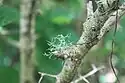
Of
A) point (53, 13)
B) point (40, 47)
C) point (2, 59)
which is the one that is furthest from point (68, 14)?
point (2, 59)

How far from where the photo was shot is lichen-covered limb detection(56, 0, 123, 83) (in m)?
0.53

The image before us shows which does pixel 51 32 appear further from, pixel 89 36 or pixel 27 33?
pixel 89 36

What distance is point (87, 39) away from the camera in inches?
21.6

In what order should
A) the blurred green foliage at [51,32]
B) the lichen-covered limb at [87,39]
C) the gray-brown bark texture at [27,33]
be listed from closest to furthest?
the lichen-covered limb at [87,39]
the gray-brown bark texture at [27,33]
the blurred green foliage at [51,32]

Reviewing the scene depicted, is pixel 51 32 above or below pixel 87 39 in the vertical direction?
below

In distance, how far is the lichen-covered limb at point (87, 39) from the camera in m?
0.53

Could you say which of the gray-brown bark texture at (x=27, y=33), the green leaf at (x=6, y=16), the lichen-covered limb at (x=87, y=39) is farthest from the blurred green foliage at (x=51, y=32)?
the lichen-covered limb at (x=87, y=39)

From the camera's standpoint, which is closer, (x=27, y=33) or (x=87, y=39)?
(x=87, y=39)

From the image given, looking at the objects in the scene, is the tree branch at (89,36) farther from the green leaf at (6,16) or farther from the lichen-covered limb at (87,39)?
the green leaf at (6,16)

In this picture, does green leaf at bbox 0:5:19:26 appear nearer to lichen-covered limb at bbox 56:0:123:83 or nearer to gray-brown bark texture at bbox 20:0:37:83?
gray-brown bark texture at bbox 20:0:37:83

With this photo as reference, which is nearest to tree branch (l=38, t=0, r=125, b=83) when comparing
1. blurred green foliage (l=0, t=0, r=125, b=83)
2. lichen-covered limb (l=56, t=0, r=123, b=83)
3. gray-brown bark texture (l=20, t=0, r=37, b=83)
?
lichen-covered limb (l=56, t=0, r=123, b=83)

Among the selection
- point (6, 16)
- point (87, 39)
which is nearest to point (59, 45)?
point (87, 39)

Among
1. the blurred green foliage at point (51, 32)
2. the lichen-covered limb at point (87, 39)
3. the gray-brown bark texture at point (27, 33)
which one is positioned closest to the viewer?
the lichen-covered limb at point (87, 39)

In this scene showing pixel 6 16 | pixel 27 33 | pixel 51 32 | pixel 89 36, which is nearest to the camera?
pixel 89 36
